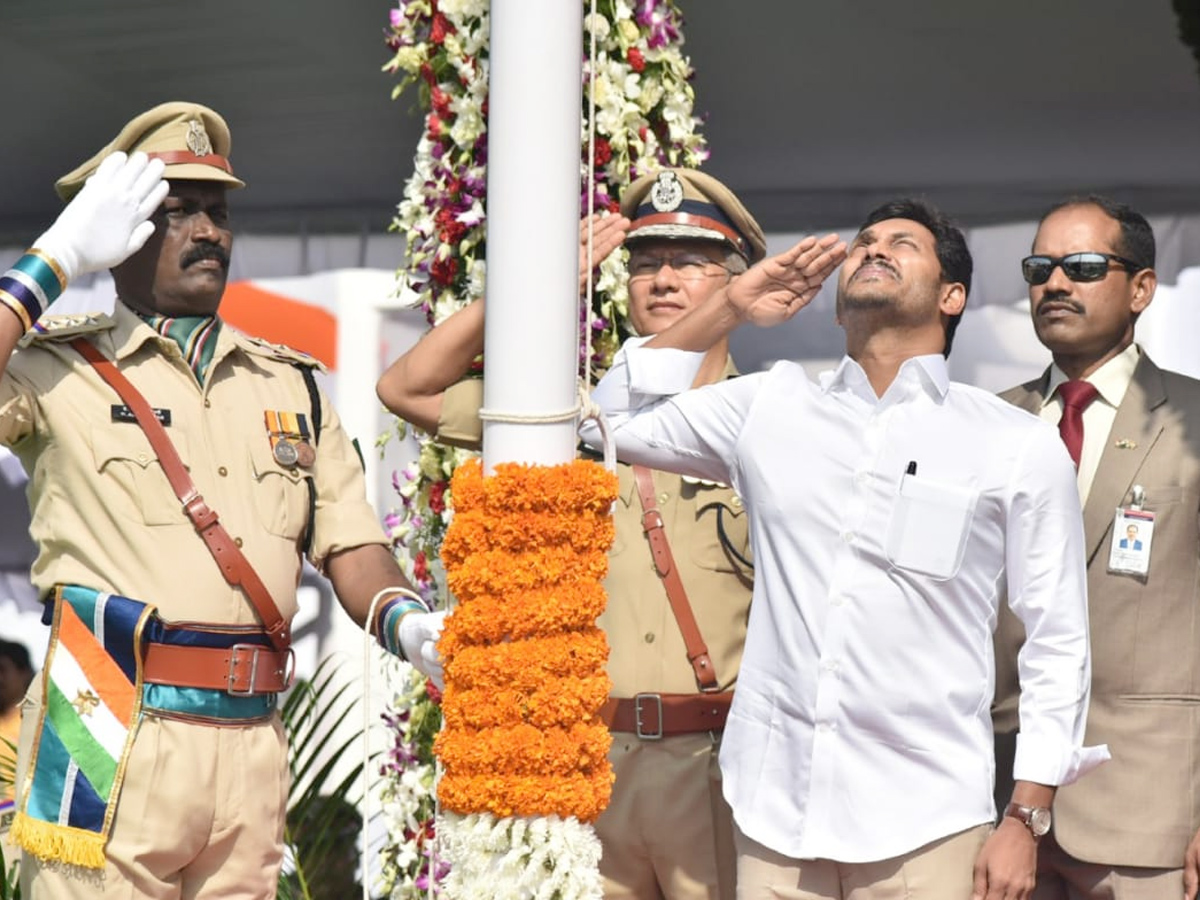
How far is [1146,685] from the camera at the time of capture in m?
3.43

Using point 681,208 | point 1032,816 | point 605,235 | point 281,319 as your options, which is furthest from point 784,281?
point 281,319

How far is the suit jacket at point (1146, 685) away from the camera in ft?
11.2

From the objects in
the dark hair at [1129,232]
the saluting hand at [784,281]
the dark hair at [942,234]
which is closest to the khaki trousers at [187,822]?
the saluting hand at [784,281]

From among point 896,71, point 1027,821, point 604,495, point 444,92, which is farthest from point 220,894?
point 896,71

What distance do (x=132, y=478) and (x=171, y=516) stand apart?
0.31 feet

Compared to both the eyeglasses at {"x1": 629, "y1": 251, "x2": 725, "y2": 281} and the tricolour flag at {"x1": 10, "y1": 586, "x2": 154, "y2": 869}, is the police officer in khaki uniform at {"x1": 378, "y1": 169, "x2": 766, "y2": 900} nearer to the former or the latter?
the eyeglasses at {"x1": 629, "y1": 251, "x2": 725, "y2": 281}

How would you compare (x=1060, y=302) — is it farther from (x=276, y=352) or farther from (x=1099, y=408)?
(x=276, y=352)

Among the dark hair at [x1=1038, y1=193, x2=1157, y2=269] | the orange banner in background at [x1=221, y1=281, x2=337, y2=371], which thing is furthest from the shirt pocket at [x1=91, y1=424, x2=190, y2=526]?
the orange banner in background at [x1=221, y1=281, x2=337, y2=371]

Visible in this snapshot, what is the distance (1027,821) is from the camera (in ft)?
9.45

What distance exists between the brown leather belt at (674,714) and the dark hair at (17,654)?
354 cm

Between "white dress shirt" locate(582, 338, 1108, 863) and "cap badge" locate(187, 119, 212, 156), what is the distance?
95 cm

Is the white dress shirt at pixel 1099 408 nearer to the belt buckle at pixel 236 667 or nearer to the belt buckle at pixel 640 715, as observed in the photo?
the belt buckle at pixel 640 715

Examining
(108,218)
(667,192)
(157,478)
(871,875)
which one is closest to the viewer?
(871,875)

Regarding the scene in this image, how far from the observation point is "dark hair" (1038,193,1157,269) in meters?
3.70
